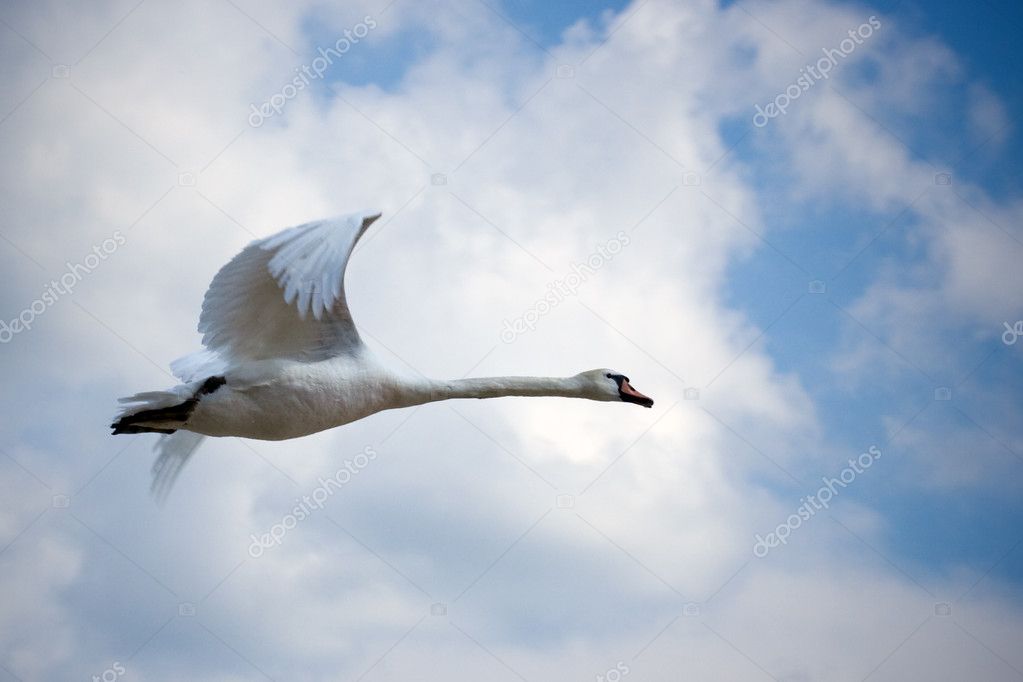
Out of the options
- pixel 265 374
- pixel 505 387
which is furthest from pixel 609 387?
pixel 265 374

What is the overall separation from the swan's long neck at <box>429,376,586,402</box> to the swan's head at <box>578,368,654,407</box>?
120 mm

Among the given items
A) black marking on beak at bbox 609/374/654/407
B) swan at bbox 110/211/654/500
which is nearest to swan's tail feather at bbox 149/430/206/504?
swan at bbox 110/211/654/500

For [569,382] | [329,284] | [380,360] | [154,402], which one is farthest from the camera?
[569,382]

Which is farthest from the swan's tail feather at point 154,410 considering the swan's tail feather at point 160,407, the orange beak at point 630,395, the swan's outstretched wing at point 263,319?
the orange beak at point 630,395

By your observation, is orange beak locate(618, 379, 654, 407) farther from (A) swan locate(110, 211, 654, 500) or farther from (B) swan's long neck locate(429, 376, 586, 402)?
(A) swan locate(110, 211, 654, 500)

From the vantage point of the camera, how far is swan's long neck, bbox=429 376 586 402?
13.4 m

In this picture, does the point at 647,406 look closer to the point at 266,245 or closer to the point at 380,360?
the point at 380,360

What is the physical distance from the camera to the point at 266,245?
35.6 feet

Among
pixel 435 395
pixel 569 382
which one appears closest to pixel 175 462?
pixel 435 395

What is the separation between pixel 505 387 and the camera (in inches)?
546

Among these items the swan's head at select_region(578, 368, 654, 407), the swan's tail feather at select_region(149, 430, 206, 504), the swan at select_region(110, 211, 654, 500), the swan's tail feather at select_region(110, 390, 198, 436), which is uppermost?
the swan's head at select_region(578, 368, 654, 407)

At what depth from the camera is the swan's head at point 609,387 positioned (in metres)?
14.5

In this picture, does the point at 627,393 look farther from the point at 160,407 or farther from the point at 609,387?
the point at 160,407

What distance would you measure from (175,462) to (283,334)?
303 centimetres
